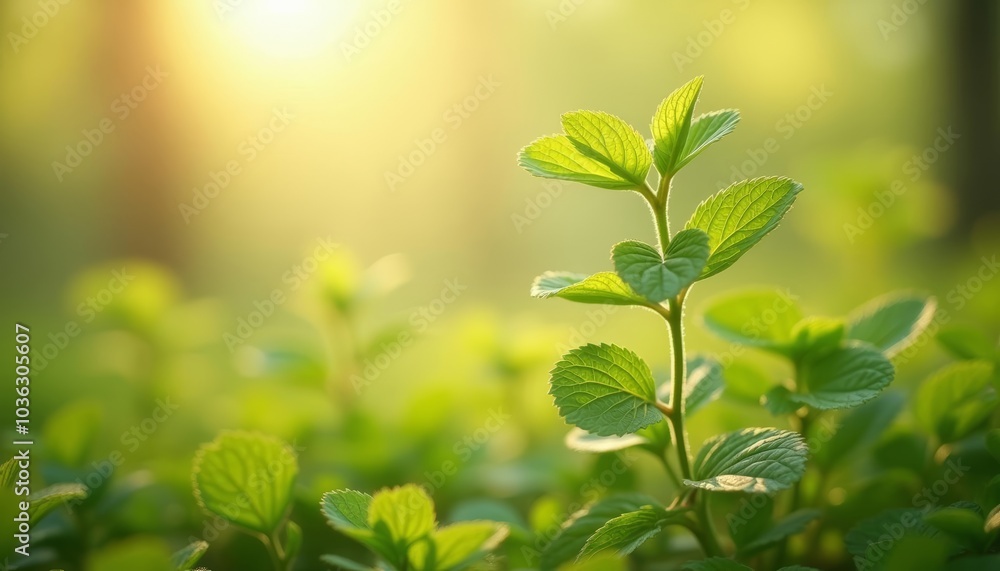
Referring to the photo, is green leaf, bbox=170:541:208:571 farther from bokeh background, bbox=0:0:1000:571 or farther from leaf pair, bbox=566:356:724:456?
leaf pair, bbox=566:356:724:456

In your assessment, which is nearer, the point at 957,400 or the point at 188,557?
the point at 188,557

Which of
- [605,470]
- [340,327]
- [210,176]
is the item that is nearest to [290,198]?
[210,176]

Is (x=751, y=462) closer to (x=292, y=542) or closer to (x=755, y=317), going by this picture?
(x=755, y=317)

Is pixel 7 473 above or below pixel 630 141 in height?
below

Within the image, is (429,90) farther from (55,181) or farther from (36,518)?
(36,518)

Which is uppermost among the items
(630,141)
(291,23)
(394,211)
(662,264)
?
(291,23)

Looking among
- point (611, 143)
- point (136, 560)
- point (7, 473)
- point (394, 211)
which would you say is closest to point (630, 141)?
point (611, 143)

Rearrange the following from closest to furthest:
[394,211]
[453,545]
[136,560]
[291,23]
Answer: [136,560] → [453,545] → [291,23] → [394,211]
